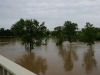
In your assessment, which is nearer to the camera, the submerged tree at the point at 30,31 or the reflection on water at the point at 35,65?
the reflection on water at the point at 35,65

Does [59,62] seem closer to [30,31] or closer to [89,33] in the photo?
[30,31]

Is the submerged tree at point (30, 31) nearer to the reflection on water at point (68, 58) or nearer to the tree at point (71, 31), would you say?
the reflection on water at point (68, 58)

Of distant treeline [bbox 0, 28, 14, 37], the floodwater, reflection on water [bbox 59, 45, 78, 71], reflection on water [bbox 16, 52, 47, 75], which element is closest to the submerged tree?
the floodwater

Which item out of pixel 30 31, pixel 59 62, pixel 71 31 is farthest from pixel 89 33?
pixel 59 62

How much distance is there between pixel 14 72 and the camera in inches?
59.8

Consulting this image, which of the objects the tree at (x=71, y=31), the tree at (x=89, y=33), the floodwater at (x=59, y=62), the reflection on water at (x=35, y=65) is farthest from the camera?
the tree at (x=71, y=31)

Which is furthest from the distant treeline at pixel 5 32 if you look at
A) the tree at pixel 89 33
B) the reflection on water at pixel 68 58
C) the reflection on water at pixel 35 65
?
the reflection on water at pixel 35 65

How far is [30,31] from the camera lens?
21.8 metres

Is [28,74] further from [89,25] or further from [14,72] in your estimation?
[89,25]

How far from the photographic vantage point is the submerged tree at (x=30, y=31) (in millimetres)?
21125

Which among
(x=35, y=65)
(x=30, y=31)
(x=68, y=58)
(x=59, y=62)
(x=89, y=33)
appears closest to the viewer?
(x=35, y=65)

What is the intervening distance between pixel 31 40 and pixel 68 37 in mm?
11658

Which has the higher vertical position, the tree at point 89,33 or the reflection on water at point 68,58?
the tree at point 89,33

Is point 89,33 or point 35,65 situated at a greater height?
point 89,33
